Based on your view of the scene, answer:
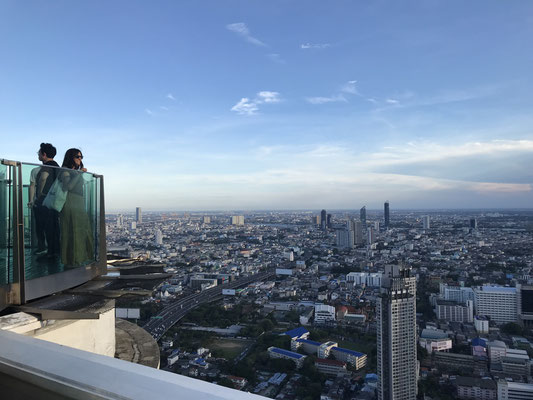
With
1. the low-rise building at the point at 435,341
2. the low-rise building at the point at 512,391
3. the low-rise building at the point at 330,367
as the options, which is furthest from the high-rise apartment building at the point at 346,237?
the low-rise building at the point at 512,391

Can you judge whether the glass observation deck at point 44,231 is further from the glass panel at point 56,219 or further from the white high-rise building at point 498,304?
the white high-rise building at point 498,304

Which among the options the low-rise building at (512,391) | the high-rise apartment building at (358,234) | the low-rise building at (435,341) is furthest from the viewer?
the high-rise apartment building at (358,234)

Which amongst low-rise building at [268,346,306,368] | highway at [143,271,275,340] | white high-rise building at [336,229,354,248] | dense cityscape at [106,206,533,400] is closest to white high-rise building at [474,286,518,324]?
dense cityscape at [106,206,533,400]

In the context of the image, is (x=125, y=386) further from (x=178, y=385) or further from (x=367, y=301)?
(x=367, y=301)

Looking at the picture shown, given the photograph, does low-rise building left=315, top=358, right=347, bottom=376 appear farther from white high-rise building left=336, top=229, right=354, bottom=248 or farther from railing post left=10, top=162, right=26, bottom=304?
white high-rise building left=336, top=229, right=354, bottom=248

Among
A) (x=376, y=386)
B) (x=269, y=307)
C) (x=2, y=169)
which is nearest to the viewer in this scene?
(x=2, y=169)

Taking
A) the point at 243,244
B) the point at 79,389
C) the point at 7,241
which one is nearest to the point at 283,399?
the point at 7,241
